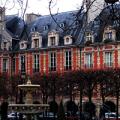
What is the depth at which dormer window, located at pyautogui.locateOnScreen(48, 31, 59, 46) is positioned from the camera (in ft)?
178

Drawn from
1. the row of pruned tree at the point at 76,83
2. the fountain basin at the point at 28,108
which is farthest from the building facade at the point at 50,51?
Answer: the fountain basin at the point at 28,108

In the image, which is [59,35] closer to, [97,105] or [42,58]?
[42,58]

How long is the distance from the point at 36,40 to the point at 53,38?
100 inches

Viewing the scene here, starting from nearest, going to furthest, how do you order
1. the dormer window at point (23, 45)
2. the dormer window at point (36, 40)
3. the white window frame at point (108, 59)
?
the white window frame at point (108, 59)
the dormer window at point (36, 40)
the dormer window at point (23, 45)

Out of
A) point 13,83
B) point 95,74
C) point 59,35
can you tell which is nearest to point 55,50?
point 59,35

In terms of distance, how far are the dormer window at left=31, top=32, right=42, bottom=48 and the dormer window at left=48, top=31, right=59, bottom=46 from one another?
Result: 54.1 inches

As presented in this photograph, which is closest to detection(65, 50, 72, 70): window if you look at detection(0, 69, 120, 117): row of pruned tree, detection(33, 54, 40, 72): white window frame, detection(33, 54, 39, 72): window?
detection(33, 54, 40, 72): white window frame

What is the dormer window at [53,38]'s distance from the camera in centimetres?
5419

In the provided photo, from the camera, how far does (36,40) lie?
56375 mm

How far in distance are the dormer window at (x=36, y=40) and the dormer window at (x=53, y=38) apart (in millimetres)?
1375

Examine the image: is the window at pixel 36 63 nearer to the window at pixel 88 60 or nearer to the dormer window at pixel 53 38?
the dormer window at pixel 53 38

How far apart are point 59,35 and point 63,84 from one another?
11.3m

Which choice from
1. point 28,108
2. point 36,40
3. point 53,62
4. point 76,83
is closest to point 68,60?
point 53,62

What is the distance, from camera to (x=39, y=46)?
55719 mm
